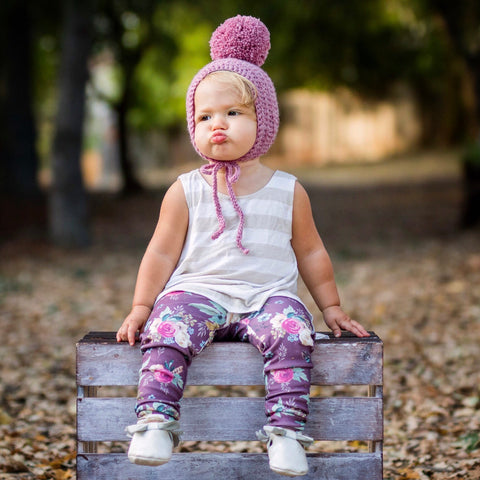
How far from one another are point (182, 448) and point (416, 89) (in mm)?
20567

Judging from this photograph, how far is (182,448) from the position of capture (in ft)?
12.7

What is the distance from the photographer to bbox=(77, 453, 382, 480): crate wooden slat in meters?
2.61

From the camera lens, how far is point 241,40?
2.85 metres

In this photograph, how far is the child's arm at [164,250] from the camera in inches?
109

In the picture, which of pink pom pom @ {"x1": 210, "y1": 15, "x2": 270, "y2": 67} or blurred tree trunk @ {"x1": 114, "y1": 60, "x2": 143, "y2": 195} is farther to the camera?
blurred tree trunk @ {"x1": 114, "y1": 60, "x2": 143, "y2": 195}

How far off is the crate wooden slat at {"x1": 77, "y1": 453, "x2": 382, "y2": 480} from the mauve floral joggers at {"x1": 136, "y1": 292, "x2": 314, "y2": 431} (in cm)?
25

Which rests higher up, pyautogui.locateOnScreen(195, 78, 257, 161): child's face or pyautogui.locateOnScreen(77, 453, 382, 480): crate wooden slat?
pyautogui.locateOnScreen(195, 78, 257, 161): child's face

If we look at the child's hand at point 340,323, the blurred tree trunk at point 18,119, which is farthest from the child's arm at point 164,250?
the blurred tree trunk at point 18,119

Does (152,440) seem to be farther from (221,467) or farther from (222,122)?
(222,122)

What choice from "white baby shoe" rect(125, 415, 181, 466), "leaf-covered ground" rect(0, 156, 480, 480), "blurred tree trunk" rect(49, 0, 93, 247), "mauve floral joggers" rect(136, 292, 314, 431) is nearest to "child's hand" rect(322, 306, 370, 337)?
"mauve floral joggers" rect(136, 292, 314, 431)

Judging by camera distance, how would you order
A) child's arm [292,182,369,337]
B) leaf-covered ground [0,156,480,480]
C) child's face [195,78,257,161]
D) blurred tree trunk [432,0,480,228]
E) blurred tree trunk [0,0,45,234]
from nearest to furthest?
child's face [195,78,257,161], child's arm [292,182,369,337], leaf-covered ground [0,156,480,480], blurred tree trunk [432,0,480,228], blurred tree trunk [0,0,45,234]

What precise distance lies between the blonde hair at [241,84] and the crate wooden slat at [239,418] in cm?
105

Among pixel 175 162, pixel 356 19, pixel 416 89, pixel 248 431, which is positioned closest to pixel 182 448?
pixel 248 431

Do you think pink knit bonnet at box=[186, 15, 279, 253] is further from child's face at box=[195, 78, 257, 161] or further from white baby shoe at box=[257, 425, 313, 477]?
Answer: white baby shoe at box=[257, 425, 313, 477]
